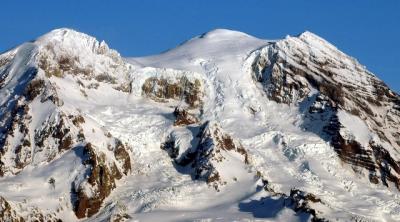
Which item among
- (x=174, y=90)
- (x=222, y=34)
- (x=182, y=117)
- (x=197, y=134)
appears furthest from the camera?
(x=222, y=34)

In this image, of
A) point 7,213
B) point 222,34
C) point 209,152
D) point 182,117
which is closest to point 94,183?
point 7,213

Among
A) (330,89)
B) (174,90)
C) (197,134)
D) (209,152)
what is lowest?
(209,152)

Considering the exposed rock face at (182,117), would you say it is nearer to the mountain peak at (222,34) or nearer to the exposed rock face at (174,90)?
the exposed rock face at (174,90)

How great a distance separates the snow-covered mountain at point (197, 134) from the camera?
127 metres

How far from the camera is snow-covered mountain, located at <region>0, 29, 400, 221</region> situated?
126938 millimetres

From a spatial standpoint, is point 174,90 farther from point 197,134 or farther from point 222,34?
point 222,34

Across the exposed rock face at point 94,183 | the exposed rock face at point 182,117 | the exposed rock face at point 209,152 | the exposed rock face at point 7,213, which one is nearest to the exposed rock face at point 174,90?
the exposed rock face at point 182,117

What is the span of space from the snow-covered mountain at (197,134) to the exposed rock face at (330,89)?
222mm

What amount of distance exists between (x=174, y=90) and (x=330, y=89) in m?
24.8

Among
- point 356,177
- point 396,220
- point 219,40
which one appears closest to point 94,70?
point 219,40

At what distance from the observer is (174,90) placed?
15638 cm

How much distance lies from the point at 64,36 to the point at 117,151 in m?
31.1

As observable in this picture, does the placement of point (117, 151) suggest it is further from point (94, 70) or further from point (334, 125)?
point (334, 125)

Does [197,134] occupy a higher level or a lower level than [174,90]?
lower
